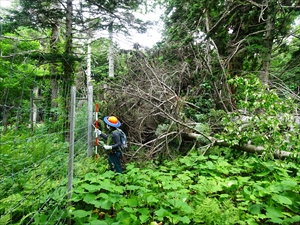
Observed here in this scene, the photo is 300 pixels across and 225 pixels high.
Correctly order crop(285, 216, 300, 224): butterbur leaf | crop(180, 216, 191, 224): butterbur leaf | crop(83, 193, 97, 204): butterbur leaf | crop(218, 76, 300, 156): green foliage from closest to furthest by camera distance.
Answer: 1. crop(180, 216, 191, 224): butterbur leaf
2. crop(285, 216, 300, 224): butterbur leaf
3. crop(83, 193, 97, 204): butterbur leaf
4. crop(218, 76, 300, 156): green foliage

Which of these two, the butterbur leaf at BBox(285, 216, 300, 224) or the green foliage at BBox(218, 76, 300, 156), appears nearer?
the butterbur leaf at BBox(285, 216, 300, 224)

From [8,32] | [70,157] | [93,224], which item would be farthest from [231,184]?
[8,32]

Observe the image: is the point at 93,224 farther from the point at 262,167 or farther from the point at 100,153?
the point at 100,153

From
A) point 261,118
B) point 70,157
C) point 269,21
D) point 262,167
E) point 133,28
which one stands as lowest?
point 262,167

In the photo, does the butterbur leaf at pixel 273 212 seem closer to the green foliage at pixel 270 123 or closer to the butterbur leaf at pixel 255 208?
A: the butterbur leaf at pixel 255 208

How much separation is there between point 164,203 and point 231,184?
127cm

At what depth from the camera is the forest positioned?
2.41 m

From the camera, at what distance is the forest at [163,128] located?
2.41 m

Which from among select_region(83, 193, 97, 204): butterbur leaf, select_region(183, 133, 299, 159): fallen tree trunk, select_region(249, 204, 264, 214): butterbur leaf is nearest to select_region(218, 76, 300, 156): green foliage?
select_region(183, 133, 299, 159): fallen tree trunk

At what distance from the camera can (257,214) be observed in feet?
8.56

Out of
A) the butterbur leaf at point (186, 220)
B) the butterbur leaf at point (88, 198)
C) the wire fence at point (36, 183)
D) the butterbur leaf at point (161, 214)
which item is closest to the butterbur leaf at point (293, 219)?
the butterbur leaf at point (186, 220)

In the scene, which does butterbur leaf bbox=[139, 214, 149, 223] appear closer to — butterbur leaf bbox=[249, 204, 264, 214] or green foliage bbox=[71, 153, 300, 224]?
green foliage bbox=[71, 153, 300, 224]

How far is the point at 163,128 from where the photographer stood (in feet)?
18.5

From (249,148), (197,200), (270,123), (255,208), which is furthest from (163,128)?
(255,208)
